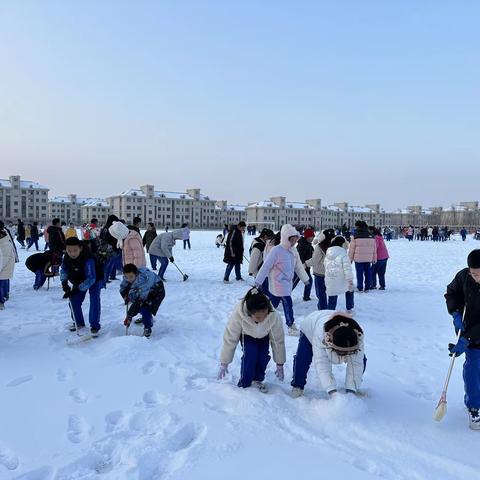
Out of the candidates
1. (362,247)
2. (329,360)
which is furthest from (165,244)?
(329,360)

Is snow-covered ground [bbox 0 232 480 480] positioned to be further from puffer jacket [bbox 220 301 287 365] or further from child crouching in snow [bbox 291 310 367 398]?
puffer jacket [bbox 220 301 287 365]

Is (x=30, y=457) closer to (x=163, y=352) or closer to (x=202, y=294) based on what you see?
(x=163, y=352)

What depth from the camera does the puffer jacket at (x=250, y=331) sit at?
4301 mm

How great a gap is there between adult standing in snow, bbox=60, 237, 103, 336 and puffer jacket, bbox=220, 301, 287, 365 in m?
2.72

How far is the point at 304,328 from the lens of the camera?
13.9 feet

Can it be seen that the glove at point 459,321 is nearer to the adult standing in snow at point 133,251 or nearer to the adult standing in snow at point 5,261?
the adult standing in snow at point 133,251

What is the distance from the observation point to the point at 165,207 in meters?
124

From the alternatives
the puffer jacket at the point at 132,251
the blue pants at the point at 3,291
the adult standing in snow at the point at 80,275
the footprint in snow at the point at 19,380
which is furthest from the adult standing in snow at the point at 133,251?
the footprint in snow at the point at 19,380

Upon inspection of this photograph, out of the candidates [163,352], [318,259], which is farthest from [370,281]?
[163,352]

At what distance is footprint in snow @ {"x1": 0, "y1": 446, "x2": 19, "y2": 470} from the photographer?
9.89 feet

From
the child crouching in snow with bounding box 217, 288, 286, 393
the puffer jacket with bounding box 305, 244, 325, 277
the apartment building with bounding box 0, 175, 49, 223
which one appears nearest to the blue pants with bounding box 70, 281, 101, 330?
the child crouching in snow with bounding box 217, 288, 286, 393

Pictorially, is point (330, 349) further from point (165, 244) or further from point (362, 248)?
point (165, 244)

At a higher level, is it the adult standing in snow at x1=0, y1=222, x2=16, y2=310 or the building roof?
the building roof

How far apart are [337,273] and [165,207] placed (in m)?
119
